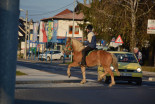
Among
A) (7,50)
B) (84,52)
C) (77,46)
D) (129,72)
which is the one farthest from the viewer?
(129,72)

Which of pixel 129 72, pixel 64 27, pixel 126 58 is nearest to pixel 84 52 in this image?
pixel 129 72

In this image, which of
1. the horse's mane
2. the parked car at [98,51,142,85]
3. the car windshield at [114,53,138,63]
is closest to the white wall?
the car windshield at [114,53,138,63]

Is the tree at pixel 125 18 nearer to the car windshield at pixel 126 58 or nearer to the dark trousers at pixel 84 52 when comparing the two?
the car windshield at pixel 126 58

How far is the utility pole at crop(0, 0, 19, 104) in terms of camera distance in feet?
8.62

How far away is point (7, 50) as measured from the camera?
2.65 metres

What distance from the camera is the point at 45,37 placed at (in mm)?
51969

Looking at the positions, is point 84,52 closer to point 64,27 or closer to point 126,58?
point 126,58

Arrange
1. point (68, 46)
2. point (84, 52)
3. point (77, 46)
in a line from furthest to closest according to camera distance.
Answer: point (68, 46)
point (77, 46)
point (84, 52)

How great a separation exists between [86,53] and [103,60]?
2.49 feet

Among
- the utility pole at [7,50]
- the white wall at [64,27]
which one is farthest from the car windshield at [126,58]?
the white wall at [64,27]

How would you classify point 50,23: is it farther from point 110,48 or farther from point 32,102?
point 32,102

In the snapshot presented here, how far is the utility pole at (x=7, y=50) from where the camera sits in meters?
2.63

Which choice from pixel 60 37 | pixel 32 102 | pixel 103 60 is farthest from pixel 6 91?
pixel 60 37

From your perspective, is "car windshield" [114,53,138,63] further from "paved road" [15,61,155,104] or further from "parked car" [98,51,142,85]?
"paved road" [15,61,155,104]
